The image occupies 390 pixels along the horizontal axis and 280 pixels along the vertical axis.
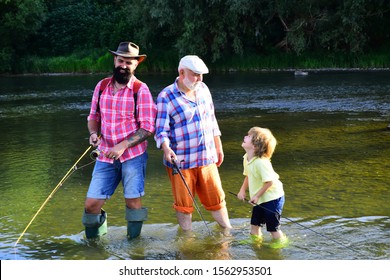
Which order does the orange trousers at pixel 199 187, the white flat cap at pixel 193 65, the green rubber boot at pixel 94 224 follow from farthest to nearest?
the green rubber boot at pixel 94 224 → the orange trousers at pixel 199 187 → the white flat cap at pixel 193 65

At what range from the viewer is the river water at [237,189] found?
626 centimetres

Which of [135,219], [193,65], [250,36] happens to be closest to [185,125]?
[193,65]

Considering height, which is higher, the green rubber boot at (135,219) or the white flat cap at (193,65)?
the white flat cap at (193,65)

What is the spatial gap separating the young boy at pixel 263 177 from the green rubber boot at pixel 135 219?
90 centimetres

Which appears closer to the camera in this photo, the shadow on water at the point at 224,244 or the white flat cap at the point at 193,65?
the white flat cap at the point at 193,65

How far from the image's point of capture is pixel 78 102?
22.8 metres

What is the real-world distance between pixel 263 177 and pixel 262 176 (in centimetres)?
1

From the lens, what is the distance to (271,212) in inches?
238

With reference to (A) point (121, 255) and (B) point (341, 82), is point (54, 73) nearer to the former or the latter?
(B) point (341, 82)

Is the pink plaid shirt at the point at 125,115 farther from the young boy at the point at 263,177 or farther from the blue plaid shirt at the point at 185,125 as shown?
the young boy at the point at 263,177

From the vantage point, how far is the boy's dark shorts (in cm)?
606

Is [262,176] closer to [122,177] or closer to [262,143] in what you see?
[262,143]

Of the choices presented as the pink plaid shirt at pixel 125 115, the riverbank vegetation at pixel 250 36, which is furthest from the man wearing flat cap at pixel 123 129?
the riverbank vegetation at pixel 250 36

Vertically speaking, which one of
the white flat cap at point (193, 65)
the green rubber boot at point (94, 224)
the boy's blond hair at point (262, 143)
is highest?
the white flat cap at point (193, 65)
